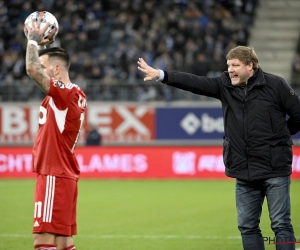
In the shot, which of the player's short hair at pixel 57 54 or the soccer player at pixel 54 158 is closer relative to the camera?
the soccer player at pixel 54 158

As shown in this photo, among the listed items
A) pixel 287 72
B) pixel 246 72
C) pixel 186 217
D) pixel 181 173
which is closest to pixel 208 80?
pixel 246 72

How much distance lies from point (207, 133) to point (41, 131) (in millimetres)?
18596

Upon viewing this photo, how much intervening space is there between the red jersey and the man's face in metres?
1.58

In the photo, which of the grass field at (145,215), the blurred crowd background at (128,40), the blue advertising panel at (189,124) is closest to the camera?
the grass field at (145,215)

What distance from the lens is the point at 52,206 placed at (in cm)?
632

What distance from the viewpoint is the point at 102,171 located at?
827 inches

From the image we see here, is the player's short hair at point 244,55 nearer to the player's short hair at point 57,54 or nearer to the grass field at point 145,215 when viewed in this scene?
the player's short hair at point 57,54

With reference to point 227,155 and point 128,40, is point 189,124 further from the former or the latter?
point 227,155

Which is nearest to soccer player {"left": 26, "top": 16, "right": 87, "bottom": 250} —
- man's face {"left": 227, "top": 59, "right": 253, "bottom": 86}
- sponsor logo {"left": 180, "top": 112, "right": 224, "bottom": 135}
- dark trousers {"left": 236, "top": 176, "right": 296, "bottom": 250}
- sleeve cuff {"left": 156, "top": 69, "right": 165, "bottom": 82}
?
sleeve cuff {"left": 156, "top": 69, "right": 165, "bottom": 82}

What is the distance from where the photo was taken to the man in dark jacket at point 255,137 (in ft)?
22.6

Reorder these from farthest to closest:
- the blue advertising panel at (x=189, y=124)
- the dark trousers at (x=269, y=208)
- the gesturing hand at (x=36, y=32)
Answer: the blue advertising panel at (x=189, y=124), the dark trousers at (x=269, y=208), the gesturing hand at (x=36, y=32)

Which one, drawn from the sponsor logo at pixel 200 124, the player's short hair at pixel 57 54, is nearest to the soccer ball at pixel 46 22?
the player's short hair at pixel 57 54

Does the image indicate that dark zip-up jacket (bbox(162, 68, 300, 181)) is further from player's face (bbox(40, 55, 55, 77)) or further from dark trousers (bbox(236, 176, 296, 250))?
player's face (bbox(40, 55, 55, 77))

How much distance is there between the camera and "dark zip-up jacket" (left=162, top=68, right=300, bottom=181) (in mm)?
6918
